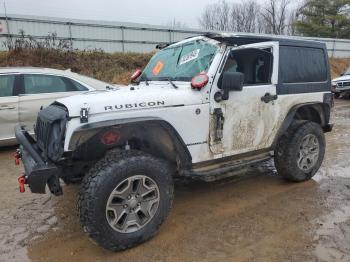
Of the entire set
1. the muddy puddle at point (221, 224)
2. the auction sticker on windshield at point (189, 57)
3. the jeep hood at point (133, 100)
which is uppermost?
the auction sticker on windshield at point (189, 57)

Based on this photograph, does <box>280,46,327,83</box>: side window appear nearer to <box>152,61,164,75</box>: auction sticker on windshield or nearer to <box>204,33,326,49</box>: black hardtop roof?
<box>204,33,326,49</box>: black hardtop roof

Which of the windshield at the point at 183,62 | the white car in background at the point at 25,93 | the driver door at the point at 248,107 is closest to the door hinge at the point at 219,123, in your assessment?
the driver door at the point at 248,107

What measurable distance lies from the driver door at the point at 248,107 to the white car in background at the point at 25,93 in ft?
13.4

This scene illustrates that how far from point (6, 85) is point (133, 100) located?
14.5 ft

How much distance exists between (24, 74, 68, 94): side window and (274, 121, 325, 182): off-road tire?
450cm

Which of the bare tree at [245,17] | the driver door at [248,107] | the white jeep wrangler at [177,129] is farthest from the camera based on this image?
the bare tree at [245,17]

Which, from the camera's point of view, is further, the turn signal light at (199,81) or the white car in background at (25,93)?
the white car in background at (25,93)

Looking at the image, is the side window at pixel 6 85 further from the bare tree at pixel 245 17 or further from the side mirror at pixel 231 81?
the bare tree at pixel 245 17

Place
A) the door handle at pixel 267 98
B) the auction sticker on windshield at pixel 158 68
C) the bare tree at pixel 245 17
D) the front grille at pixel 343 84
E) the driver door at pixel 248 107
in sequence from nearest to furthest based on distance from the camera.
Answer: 1. the driver door at pixel 248 107
2. the door handle at pixel 267 98
3. the auction sticker on windshield at pixel 158 68
4. the front grille at pixel 343 84
5. the bare tree at pixel 245 17

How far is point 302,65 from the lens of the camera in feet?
16.7

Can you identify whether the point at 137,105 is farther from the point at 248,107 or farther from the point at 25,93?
the point at 25,93

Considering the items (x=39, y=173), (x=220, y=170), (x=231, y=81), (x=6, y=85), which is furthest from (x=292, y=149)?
(x=6, y=85)

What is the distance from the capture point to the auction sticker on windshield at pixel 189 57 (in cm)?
439

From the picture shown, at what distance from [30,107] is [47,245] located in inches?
159
